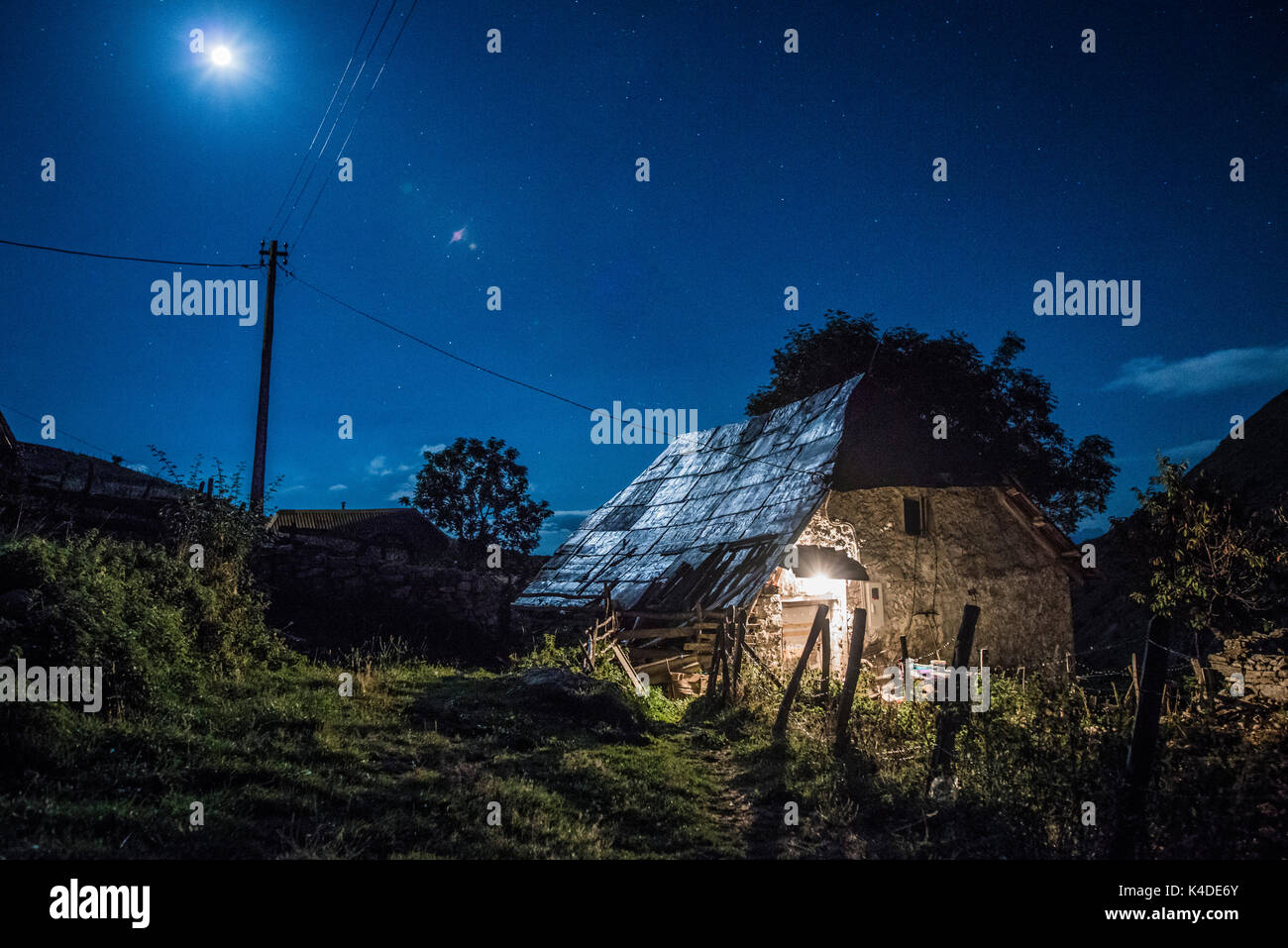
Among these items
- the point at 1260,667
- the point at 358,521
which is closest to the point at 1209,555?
the point at 1260,667

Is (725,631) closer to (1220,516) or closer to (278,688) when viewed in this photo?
(278,688)

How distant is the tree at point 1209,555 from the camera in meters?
11.0

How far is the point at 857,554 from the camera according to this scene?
15.0 meters

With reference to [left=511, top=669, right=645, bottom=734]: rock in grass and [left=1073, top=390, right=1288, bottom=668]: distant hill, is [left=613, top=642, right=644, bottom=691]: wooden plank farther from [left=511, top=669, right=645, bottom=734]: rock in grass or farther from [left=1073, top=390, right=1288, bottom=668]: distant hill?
[left=1073, top=390, right=1288, bottom=668]: distant hill

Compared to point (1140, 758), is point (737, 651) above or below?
below

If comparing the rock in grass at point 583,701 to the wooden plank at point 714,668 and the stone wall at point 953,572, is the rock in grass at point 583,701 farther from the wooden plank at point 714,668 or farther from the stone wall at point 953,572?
the stone wall at point 953,572

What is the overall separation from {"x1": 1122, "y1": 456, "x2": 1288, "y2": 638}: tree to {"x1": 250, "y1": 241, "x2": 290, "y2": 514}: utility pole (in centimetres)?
1880

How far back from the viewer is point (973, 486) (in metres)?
15.9

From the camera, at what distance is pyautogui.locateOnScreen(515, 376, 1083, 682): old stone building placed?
14055 mm

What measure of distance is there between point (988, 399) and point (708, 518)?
1565cm

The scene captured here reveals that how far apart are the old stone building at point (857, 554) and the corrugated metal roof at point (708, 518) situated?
0.18 feet

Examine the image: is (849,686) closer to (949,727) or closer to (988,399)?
(949,727)

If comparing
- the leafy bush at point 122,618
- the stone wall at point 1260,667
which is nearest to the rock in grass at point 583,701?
the leafy bush at point 122,618
